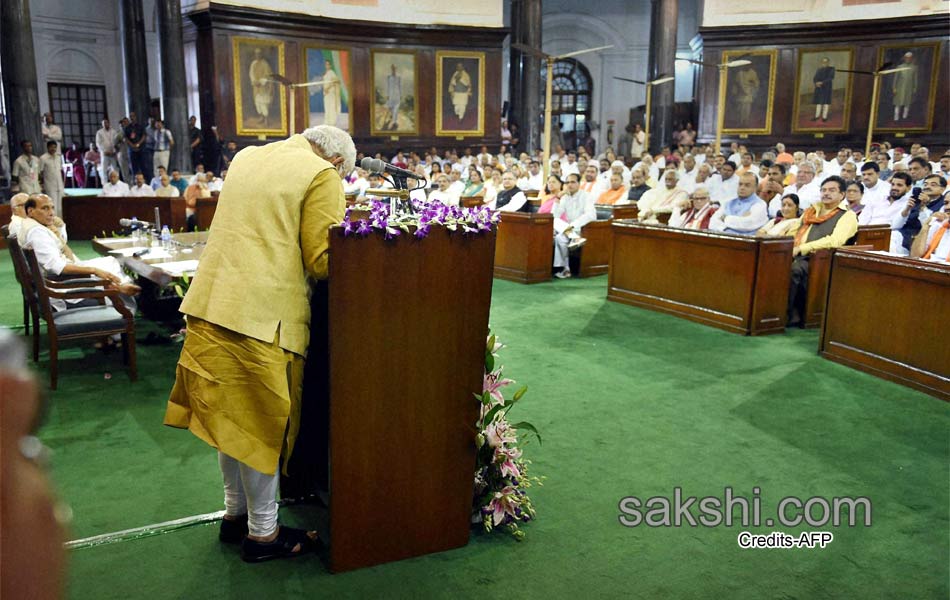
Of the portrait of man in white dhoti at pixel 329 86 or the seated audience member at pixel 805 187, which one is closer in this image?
the seated audience member at pixel 805 187

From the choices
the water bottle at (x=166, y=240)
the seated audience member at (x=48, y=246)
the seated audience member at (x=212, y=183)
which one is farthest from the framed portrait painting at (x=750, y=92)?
the seated audience member at (x=48, y=246)

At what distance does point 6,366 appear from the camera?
0.56 m

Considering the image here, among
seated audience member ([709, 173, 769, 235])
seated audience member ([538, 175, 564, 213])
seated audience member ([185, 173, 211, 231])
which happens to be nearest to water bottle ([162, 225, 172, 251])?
seated audience member ([185, 173, 211, 231])

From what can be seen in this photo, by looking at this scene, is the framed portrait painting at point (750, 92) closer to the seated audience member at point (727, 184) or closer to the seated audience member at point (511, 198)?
the seated audience member at point (727, 184)

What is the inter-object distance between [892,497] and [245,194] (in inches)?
116

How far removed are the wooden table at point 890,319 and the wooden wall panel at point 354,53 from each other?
14.2m

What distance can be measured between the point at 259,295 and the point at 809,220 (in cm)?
551

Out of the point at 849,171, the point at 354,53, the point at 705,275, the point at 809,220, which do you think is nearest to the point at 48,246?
the point at 705,275

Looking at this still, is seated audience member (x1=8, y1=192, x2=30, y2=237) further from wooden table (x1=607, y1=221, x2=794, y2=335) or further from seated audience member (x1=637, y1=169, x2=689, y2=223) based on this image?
seated audience member (x1=637, y1=169, x2=689, y2=223)

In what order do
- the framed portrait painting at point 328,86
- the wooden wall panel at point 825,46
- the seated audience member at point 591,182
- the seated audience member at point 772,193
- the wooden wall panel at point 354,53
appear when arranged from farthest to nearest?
the framed portrait painting at point 328,86, the wooden wall panel at point 825,46, the wooden wall panel at point 354,53, the seated audience member at point 591,182, the seated audience member at point 772,193

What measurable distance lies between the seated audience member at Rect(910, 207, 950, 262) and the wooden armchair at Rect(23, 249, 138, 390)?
5353mm

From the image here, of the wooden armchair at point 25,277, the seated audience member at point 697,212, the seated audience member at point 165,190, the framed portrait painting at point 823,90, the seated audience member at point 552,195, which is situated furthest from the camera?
the framed portrait painting at point 823,90

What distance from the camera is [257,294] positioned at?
2324 mm

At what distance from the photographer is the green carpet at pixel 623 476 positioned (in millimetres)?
2590
